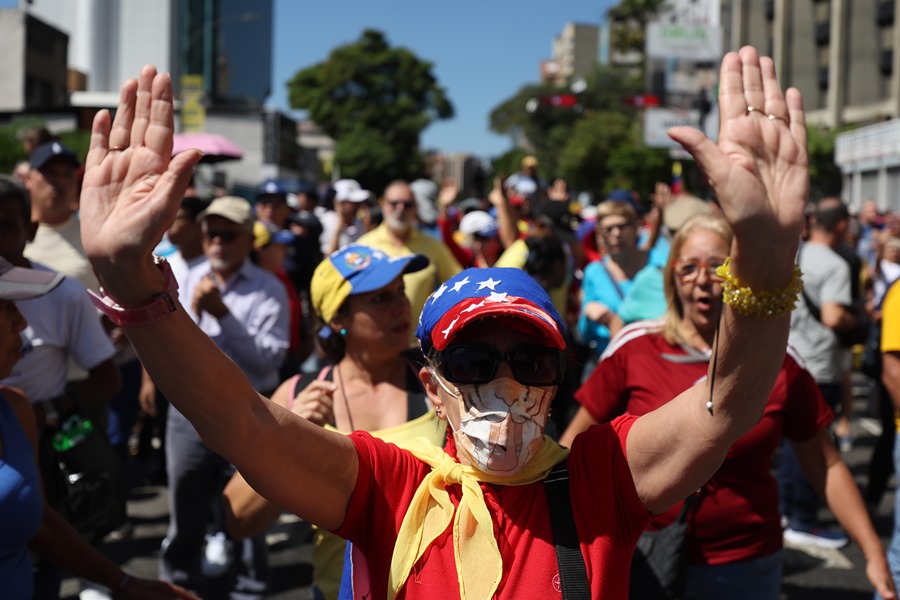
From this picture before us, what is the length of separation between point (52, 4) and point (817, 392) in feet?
270

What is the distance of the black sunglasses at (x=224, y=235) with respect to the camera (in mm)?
5387

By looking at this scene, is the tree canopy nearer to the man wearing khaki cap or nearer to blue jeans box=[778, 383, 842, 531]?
blue jeans box=[778, 383, 842, 531]

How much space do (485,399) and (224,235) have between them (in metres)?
3.56

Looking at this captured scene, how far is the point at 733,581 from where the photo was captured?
3.36m

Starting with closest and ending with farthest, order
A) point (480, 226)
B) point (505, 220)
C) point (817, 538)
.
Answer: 1. point (817, 538)
2. point (505, 220)
3. point (480, 226)

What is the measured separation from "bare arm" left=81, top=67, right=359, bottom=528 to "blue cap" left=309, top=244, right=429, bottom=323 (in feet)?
5.15

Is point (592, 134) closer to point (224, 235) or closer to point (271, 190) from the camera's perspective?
point (271, 190)

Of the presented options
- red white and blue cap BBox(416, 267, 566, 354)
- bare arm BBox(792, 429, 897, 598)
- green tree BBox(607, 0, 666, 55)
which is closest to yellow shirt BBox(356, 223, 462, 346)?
bare arm BBox(792, 429, 897, 598)

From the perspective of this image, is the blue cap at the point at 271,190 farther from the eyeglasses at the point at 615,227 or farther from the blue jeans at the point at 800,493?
the blue jeans at the point at 800,493

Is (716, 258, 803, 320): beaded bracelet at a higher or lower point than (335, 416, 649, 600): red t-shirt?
higher

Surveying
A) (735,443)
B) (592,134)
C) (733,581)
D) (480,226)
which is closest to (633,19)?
(592,134)

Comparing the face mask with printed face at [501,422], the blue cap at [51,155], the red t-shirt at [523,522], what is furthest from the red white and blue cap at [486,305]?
the blue cap at [51,155]

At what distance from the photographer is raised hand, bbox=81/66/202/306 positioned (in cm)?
173

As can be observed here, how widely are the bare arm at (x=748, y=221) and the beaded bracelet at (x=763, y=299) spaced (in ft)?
0.04
